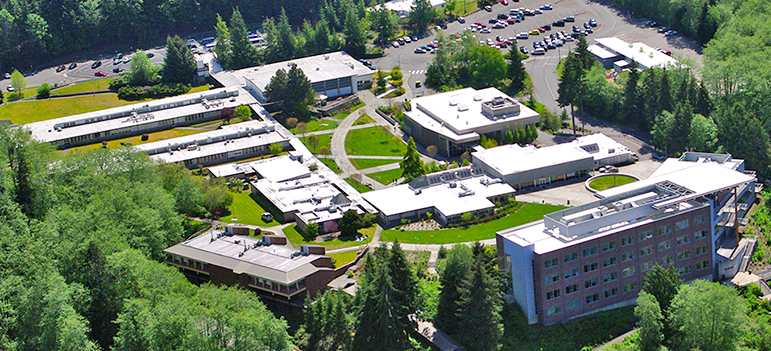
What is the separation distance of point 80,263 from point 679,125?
2832 inches

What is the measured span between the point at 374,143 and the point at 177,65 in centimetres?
4315

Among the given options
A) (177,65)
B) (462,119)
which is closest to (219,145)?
(177,65)

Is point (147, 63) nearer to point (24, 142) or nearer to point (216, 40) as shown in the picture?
point (216, 40)

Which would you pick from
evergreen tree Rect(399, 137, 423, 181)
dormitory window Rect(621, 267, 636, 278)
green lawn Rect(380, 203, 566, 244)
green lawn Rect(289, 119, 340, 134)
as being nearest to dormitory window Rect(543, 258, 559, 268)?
dormitory window Rect(621, 267, 636, 278)

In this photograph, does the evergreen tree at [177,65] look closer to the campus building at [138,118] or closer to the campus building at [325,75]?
the campus building at [325,75]

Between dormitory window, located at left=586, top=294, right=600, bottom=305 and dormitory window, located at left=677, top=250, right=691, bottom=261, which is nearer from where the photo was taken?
dormitory window, located at left=586, top=294, right=600, bottom=305

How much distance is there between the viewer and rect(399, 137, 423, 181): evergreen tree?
110m

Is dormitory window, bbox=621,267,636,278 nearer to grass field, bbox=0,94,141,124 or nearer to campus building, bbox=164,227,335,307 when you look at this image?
campus building, bbox=164,227,335,307

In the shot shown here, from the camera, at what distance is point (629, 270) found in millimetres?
82188

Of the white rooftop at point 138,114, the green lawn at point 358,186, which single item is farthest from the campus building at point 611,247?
the white rooftop at point 138,114

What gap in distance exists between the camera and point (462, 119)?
401 ft

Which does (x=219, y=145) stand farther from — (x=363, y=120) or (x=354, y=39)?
(x=354, y=39)

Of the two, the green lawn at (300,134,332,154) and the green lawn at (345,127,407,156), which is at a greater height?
→ the green lawn at (300,134,332,154)

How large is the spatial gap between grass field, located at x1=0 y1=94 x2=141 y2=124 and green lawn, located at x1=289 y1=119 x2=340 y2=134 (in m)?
30.2
